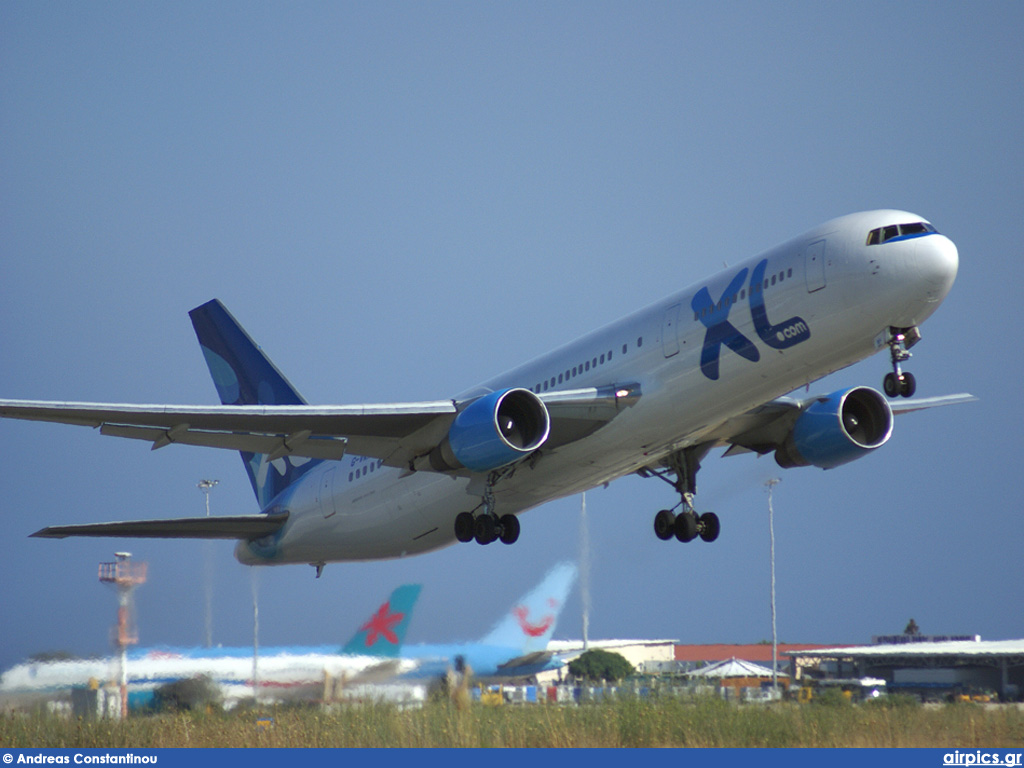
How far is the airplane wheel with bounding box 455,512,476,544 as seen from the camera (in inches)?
1062

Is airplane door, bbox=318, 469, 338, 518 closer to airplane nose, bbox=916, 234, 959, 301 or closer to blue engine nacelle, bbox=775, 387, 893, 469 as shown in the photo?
blue engine nacelle, bbox=775, 387, 893, 469

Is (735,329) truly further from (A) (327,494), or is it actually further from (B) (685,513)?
(A) (327,494)

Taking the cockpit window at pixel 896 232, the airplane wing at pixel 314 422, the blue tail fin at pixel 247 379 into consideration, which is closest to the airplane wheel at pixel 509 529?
the airplane wing at pixel 314 422

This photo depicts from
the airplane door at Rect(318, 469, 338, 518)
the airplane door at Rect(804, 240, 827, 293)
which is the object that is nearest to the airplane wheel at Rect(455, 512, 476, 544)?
the airplane door at Rect(318, 469, 338, 518)

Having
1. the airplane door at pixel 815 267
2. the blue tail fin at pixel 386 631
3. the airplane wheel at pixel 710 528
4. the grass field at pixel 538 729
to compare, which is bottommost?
the grass field at pixel 538 729

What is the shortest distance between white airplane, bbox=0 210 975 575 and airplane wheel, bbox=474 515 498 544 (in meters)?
0.04

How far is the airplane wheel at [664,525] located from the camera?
2928 centimetres

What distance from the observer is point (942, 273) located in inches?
821

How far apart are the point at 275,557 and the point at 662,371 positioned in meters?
13.5

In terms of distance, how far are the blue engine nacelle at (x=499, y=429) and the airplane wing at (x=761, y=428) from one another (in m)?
5.19

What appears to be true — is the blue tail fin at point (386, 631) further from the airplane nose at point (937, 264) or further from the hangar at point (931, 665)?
the hangar at point (931, 665)

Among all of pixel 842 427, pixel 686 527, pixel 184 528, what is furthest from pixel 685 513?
pixel 184 528

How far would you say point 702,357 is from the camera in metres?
22.8

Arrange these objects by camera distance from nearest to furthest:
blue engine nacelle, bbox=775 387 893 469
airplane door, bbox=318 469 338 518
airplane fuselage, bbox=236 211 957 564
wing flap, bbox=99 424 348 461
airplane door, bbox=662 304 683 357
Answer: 1. airplane fuselage, bbox=236 211 957 564
2. airplane door, bbox=662 304 683 357
3. wing flap, bbox=99 424 348 461
4. blue engine nacelle, bbox=775 387 893 469
5. airplane door, bbox=318 469 338 518
